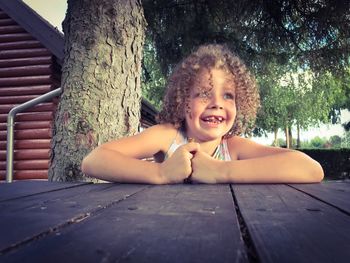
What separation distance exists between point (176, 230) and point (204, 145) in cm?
180

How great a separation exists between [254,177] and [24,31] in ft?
21.8

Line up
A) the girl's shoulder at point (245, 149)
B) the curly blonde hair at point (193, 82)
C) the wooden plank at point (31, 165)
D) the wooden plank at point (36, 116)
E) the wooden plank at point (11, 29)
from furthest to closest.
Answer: the wooden plank at point (11, 29)
the wooden plank at point (31, 165)
the wooden plank at point (36, 116)
the curly blonde hair at point (193, 82)
the girl's shoulder at point (245, 149)

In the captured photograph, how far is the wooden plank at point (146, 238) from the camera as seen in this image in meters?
0.55

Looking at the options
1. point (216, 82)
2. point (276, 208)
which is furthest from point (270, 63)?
point (276, 208)

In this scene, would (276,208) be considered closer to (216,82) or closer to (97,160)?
(97,160)

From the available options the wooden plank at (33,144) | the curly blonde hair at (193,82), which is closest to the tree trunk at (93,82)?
the curly blonde hair at (193,82)

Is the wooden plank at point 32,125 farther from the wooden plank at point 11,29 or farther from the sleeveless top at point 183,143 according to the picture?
the sleeveless top at point 183,143

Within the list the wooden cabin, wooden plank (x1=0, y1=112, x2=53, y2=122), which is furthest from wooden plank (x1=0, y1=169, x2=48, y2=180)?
wooden plank (x1=0, y1=112, x2=53, y2=122)

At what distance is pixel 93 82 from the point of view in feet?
10.4

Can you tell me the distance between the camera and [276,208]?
39.0 inches

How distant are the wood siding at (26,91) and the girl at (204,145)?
4691 mm

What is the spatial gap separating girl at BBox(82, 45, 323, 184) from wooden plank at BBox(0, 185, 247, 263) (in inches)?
32.1

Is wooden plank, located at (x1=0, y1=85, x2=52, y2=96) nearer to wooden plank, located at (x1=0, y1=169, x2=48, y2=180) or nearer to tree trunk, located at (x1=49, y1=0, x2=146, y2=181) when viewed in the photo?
wooden plank, located at (x1=0, y1=169, x2=48, y2=180)

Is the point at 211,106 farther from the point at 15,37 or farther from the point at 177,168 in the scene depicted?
the point at 15,37
